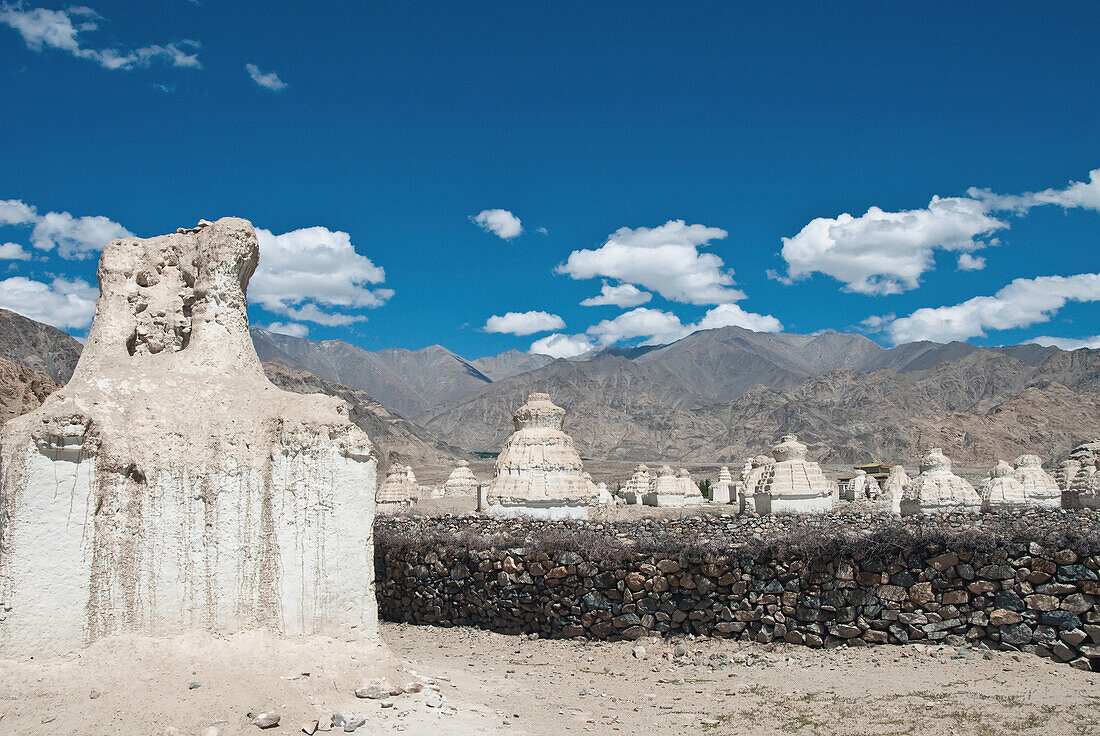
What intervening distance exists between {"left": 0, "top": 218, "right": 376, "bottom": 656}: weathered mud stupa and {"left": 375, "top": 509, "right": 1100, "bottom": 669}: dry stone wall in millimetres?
3720

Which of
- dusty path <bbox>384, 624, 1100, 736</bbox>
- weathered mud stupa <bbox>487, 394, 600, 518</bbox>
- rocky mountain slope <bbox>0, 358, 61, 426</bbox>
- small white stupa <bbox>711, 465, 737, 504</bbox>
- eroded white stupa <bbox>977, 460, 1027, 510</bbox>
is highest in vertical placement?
rocky mountain slope <bbox>0, 358, 61, 426</bbox>

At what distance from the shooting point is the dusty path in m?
6.05

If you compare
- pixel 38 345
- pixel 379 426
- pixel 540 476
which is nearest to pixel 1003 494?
pixel 540 476

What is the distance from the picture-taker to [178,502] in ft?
19.0

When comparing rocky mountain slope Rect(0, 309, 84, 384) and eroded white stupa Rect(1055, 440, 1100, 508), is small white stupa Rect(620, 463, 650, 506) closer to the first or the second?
eroded white stupa Rect(1055, 440, 1100, 508)

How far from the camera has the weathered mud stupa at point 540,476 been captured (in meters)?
16.0

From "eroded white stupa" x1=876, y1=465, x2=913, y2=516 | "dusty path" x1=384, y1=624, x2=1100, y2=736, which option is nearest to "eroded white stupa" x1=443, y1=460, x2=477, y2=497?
"eroded white stupa" x1=876, y1=465, x2=913, y2=516

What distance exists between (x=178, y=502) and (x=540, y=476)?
10.8 metres

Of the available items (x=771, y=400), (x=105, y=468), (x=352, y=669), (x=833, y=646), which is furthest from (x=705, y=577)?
(x=771, y=400)

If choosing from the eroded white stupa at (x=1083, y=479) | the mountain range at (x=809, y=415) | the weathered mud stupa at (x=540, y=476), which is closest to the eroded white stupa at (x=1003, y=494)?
the eroded white stupa at (x=1083, y=479)

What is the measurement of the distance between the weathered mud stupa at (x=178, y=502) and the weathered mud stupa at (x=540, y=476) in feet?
31.9

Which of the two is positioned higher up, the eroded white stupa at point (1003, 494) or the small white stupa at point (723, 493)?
the eroded white stupa at point (1003, 494)

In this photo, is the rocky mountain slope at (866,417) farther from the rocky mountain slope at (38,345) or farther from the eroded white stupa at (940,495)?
the rocky mountain slope at (38,345)

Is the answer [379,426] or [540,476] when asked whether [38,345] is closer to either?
[379,426]
